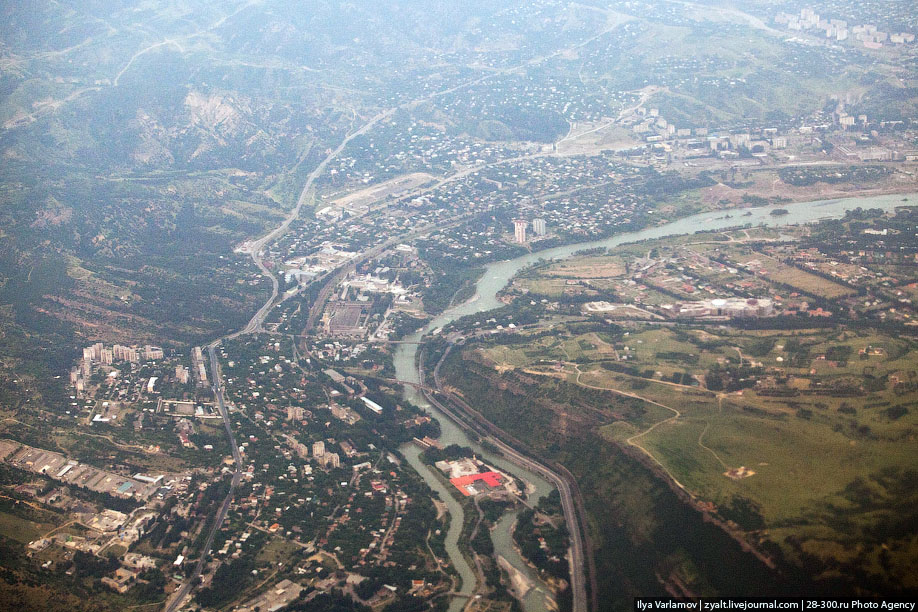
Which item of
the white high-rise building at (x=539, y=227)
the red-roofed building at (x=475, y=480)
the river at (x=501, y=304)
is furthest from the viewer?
the white high-rise building at (x=539, y=227)

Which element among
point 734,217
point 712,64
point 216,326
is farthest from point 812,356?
point 712,64

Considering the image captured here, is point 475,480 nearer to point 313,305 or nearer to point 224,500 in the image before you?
point 224,500

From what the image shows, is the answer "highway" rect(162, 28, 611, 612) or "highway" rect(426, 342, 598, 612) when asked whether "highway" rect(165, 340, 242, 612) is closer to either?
"highway" rect(162, 28, 611, 612)

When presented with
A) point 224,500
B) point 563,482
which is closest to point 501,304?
point 563,482

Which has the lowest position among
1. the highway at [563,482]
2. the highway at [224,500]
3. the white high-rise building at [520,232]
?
the highway at [563,482]

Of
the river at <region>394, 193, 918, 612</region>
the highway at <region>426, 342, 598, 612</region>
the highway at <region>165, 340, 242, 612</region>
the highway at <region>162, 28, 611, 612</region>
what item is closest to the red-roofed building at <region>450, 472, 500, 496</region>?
the river at <region>394, 193, 918, 612</region>

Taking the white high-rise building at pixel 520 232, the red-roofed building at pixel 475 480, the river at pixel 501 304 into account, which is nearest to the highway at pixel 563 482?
the river at pixel 501 304

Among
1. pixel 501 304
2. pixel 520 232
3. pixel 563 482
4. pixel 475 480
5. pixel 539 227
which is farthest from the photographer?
pixel 539 227

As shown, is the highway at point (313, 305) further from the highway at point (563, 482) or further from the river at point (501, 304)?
the river at point (501, 304)
